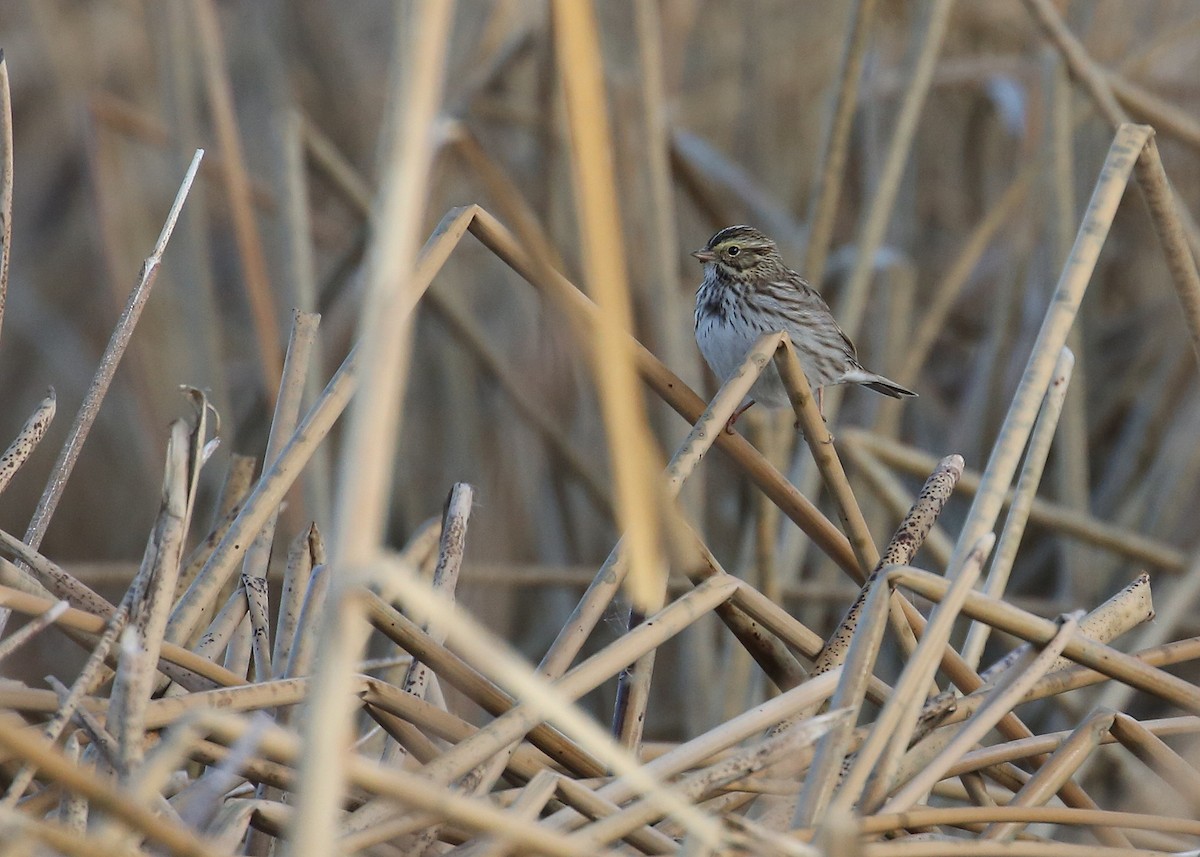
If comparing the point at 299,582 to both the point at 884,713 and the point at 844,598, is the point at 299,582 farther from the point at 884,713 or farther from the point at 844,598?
the point at 844,598

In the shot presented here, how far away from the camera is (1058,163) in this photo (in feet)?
10.9

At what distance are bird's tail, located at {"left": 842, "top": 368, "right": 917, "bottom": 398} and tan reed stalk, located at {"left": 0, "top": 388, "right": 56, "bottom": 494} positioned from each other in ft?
6.24

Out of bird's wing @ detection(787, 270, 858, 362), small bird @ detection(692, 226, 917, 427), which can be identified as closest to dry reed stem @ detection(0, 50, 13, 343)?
small bird @ detection(692, 226, 917, 427)

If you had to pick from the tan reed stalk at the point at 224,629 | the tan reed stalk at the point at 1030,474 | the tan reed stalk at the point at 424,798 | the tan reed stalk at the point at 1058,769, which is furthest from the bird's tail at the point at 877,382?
the tan reed stalk at the point at 424,798

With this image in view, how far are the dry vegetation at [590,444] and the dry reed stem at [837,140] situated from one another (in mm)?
13

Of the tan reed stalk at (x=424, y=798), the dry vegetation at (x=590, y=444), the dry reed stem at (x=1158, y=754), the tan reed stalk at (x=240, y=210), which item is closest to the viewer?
the tan reed stalk at (x=424, y=798)

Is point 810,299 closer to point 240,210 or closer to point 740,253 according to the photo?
point 740,253

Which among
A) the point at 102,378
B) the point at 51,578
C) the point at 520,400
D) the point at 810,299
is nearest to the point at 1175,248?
the point at 810,299

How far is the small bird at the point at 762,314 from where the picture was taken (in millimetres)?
3172

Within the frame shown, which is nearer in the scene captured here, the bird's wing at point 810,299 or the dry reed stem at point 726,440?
the dry reed stem at point 726,440

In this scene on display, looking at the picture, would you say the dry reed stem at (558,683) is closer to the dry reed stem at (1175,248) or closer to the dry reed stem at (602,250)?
the dry reed stem at (602,250)

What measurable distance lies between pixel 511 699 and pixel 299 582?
1.54ft

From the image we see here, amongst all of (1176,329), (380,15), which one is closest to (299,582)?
(1176,329)

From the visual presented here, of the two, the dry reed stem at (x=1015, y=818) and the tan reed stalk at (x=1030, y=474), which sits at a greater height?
the tan reed stalk at (x=1030, y=474)
